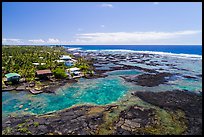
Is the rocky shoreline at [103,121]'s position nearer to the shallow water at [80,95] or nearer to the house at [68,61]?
the shallow water at [80,95]

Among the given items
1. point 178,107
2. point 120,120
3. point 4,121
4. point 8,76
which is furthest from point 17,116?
point 178,107

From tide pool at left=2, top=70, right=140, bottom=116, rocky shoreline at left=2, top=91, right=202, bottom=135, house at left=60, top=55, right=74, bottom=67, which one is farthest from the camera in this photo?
house at left=60, top=55, right=74, bottom=67

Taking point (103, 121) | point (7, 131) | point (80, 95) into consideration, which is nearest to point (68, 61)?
point (80, 95)

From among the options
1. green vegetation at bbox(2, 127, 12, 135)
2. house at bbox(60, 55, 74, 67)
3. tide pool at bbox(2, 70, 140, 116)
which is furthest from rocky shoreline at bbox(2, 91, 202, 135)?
house at bbox(60, 55, 74, 67)

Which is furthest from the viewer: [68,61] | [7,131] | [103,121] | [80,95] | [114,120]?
[68,61]

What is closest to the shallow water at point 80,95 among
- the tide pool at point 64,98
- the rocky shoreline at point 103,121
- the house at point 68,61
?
the tide pool at point 64,98

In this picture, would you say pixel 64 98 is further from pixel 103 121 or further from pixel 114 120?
pixel 114 120

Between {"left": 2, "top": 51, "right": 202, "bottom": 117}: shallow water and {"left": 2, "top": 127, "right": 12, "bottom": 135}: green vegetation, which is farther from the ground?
{"left": 2, "top": 51, "right": 202, "bottom": 117}: shallow water

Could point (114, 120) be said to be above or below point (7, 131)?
above

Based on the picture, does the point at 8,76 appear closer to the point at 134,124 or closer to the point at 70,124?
the point at 70,124

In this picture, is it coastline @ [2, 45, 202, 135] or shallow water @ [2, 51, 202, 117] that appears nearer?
coastline @ [2, 45, 202, 135]

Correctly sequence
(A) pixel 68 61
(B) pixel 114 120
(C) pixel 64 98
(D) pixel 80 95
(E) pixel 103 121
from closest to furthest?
(E) pixel 103 121 → (B) pixel 114 120 → (C) pixel 64 98 → (D) pixel 80 95 → (A) pixel 68 61

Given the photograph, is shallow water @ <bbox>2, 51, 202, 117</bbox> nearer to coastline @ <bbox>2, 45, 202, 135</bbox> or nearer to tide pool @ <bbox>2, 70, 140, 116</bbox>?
tide pool @ <bbox>2, 70, 140, 116</bbox>
